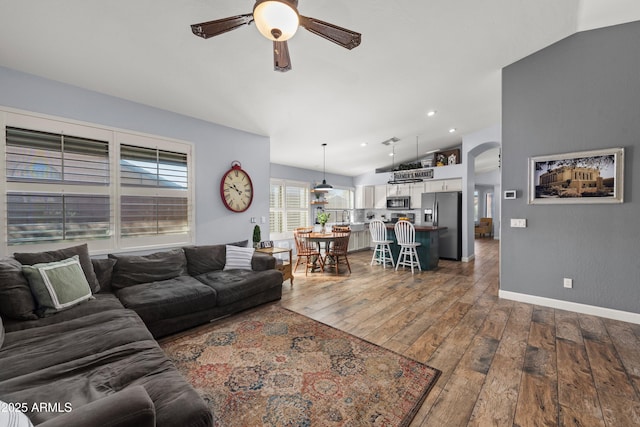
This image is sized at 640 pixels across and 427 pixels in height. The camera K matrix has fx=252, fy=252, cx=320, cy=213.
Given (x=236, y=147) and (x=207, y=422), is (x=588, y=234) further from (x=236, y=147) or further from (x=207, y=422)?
(x=236, y=147)

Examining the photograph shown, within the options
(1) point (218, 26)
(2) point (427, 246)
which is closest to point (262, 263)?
(1) point (218, 26)

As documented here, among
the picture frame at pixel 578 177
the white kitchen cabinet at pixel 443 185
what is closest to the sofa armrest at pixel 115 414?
the picture frame at pixel 578 177

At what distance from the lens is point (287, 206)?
6559 millimetres

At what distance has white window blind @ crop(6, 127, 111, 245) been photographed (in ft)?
8.07

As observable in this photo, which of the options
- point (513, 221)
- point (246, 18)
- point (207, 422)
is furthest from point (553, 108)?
point (207, 422)

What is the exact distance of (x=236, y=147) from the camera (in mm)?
4109

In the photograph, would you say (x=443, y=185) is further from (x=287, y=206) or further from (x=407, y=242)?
(x=287, y=206)

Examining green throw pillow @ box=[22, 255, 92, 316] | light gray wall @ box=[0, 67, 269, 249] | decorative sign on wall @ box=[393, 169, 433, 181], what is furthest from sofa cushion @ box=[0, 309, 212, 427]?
decorative sign on wall @ box=[393, 169, 433, 181]

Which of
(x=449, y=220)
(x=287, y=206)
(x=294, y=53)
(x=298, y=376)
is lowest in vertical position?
(x=298, y=376)

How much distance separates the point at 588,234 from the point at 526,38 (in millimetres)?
2459

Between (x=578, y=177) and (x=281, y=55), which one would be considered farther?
(x=578, y=177)

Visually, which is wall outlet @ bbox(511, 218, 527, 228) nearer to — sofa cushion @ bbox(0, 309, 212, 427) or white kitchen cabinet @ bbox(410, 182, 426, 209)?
white kitchen cabinet @ bbox(410, 182, 426, 209)

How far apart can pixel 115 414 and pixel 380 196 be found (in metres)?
7.69

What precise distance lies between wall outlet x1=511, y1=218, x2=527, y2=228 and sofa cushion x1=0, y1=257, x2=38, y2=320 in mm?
5235
